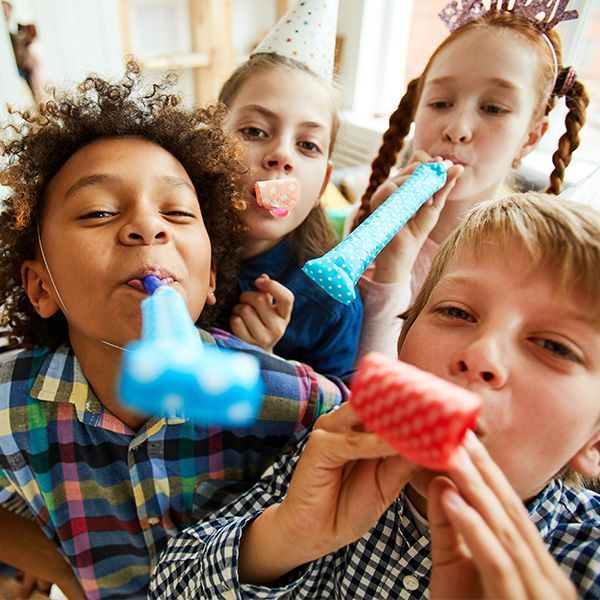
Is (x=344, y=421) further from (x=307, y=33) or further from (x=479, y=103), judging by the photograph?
(x=307, y=33)

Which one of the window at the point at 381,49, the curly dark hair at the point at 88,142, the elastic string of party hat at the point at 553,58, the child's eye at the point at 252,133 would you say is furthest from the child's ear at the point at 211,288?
the window at the point at 381,49

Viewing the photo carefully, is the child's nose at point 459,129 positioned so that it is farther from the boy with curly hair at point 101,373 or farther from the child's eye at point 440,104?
the boy with curly hair at point 101,373

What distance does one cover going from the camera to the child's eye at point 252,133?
3.06ft

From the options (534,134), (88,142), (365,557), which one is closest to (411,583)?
(365,557)

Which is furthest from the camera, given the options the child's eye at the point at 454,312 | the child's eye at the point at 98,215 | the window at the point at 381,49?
the window at the point at 381,49

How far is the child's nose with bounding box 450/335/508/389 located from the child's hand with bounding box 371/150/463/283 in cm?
45

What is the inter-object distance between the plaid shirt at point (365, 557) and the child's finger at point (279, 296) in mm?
287

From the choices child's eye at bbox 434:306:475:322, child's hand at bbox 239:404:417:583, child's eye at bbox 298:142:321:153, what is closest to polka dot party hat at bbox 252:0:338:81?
child's eye at bbox 298:142:321:153

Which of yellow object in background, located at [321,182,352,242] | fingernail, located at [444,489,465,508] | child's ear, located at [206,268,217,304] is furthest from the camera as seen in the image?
yellow object in background, located at [321,182,352,242]

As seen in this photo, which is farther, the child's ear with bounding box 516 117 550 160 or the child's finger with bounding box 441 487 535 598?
the child's ear with bounding box 516 117 550 160

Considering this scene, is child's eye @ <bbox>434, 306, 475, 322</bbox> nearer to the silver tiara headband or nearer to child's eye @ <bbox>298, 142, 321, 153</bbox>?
child's eye @ <bbox>298, 142, 321, 153</bbox>

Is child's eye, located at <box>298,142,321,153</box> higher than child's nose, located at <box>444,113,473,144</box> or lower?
lower

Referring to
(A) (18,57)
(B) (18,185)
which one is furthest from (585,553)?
(A) (18,57)

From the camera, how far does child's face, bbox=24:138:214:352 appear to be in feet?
1.97
